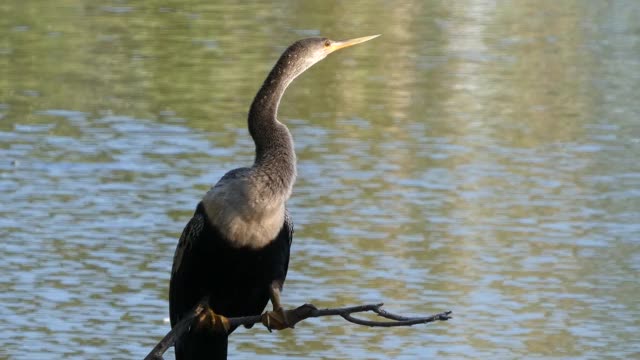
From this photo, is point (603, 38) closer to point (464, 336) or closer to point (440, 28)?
point (440, 28)

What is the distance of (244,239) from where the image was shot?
620 cm

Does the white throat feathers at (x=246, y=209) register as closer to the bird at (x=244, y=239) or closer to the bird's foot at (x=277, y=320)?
the bird at (x=244, y=239)

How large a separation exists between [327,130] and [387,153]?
3.94ft

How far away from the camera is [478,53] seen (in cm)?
2127

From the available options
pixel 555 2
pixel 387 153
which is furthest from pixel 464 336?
pixel 555 2

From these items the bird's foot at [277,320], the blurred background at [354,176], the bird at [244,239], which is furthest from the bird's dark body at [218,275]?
the blurred background at [354,176]

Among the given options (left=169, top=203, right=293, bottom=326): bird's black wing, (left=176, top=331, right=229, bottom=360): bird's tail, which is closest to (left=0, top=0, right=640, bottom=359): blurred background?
(left=169, top=203, right=293, bottom=326): bird's black wing

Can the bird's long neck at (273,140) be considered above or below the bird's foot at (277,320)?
above

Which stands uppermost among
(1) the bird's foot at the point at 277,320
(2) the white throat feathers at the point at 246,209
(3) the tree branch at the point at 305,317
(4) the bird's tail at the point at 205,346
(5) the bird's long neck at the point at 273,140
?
(5) the bird's long neck at the point at 273,140

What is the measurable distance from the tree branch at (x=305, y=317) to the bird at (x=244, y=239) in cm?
9

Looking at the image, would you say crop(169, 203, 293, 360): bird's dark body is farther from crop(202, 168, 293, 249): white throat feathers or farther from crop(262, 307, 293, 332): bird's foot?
crop(262, 307, 293, 332): bird's foot

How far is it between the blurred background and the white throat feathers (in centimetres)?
376

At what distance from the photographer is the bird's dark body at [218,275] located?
20.6 feet

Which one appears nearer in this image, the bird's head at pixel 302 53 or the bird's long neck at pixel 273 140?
the bird's long neck at pixel 273 140
